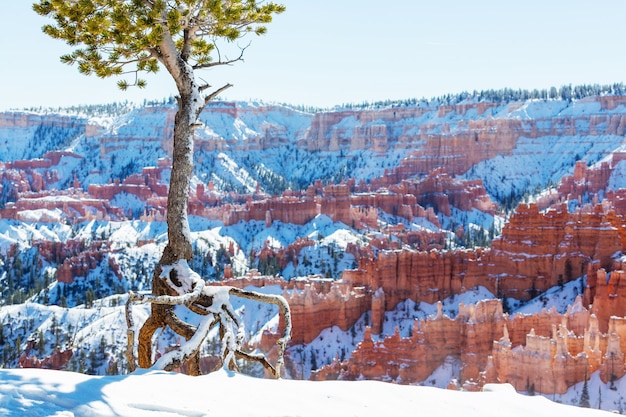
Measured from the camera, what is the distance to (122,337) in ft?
218

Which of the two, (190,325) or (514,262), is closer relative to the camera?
(190,325)

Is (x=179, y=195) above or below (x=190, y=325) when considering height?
above

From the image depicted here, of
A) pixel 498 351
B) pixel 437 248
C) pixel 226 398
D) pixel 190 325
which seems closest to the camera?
pixel 226 398

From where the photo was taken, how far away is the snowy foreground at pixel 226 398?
7758 mm

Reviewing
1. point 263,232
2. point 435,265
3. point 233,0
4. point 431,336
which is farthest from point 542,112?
point 233,0

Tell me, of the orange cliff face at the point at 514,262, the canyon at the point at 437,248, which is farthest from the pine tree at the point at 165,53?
the orange cliff face at the point at 514,262

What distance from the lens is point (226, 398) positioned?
8.35m

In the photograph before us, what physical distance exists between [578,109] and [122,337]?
153168 mm

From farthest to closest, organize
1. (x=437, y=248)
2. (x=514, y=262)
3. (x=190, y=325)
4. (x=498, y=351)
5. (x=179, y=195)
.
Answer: (x=437, y=248) < (x=514, y=262) < (x=498, y=351) < (x=179, y=195) < (x=190, y=325)

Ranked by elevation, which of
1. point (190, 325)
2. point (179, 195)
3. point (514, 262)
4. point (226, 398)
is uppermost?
point (179, 195)

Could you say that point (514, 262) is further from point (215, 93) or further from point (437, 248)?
point (215, 93)

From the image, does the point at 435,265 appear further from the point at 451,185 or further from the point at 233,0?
the point at 451,185

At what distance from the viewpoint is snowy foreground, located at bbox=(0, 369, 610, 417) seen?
305 inches

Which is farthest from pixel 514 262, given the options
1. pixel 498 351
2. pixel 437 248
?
pixel 498 351
